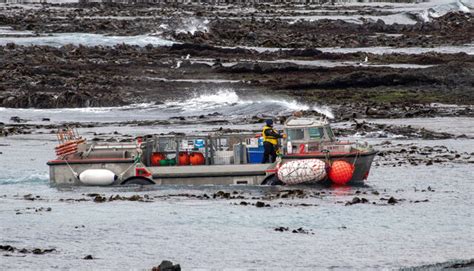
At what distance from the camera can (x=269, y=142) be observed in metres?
28.9

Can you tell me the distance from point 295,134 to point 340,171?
163 cm

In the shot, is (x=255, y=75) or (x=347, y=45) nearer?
(x=255, y=75)

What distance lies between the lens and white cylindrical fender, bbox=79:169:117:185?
2895cm

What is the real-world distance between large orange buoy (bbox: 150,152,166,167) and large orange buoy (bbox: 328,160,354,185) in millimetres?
4683

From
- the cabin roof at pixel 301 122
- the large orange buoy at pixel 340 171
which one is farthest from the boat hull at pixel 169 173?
the large orange buoy at pixel 340 171

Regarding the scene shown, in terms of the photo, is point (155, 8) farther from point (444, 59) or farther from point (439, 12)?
point (444, 59)

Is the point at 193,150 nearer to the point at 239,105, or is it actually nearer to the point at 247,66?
the point at 239,105

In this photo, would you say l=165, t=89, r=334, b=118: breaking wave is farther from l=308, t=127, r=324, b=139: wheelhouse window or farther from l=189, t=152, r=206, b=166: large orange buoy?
l=189, t=152, r=206, b=166: large orange buoy

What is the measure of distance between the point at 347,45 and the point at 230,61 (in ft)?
53.4

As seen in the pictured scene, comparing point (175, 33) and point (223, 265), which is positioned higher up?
point (175, 33)

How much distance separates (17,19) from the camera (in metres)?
94.6

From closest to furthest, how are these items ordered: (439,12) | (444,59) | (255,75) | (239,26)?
(255,75)
(444,59)
(239,26)
(439,12)

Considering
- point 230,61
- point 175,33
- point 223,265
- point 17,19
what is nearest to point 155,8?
point 17,19

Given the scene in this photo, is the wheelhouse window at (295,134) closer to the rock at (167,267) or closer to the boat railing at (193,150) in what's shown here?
the boat railing at (193,150)
